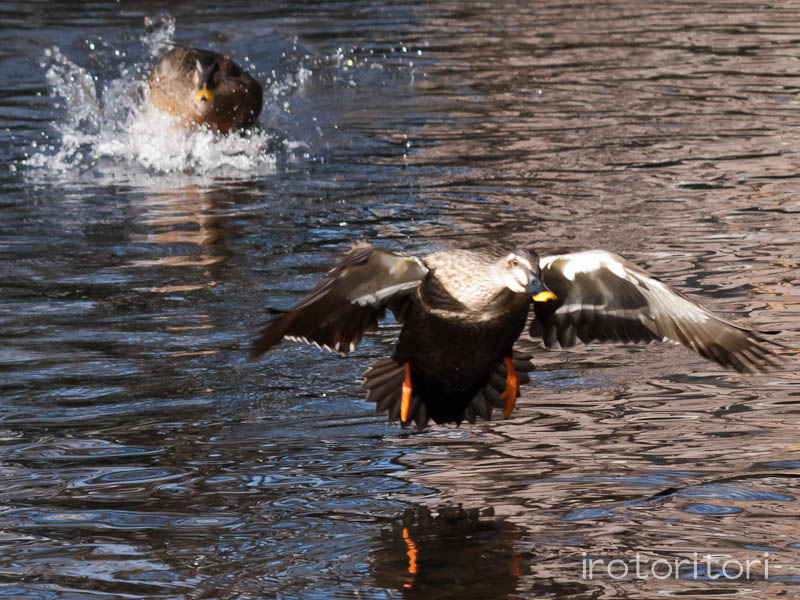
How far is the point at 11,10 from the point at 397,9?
5.56m

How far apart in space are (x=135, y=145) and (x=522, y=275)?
7.21 m

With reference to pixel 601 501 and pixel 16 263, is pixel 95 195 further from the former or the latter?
Answer: pixel 601 501

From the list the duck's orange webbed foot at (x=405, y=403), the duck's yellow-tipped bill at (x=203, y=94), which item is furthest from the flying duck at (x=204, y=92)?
the duck's orange webbed foot at (x=405, y=403)

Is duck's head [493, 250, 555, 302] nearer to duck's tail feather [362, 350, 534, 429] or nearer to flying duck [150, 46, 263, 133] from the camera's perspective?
duck's tail feather [362, 350, 534, 429]

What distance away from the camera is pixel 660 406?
18.7 feet

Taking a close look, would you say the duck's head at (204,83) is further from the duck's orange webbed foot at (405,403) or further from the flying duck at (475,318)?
the duck's orange webbed foot at (405,403)

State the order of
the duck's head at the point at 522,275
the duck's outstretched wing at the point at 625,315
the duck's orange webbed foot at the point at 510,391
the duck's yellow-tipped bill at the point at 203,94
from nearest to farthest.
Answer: the duck's head at the point at 522,275
the duck's outstretched wing at the point at 625,315
the duck's orange webbed foot at the point at 510,391
the duck's yellow-tipped bill at the point at 203,94

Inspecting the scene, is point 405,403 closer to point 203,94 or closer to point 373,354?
point 373,354

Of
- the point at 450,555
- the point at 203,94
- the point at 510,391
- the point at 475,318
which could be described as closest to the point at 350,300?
the point at 475,318

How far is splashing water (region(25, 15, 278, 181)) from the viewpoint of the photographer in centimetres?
1090

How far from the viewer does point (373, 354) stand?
6492 mm

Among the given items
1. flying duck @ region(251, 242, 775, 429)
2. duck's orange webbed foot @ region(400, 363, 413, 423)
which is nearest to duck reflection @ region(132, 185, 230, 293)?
flying duck @ region(251, 242, 775, 429)

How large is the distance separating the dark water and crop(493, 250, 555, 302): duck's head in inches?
28.6

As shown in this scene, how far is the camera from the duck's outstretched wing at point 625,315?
5.27 m
